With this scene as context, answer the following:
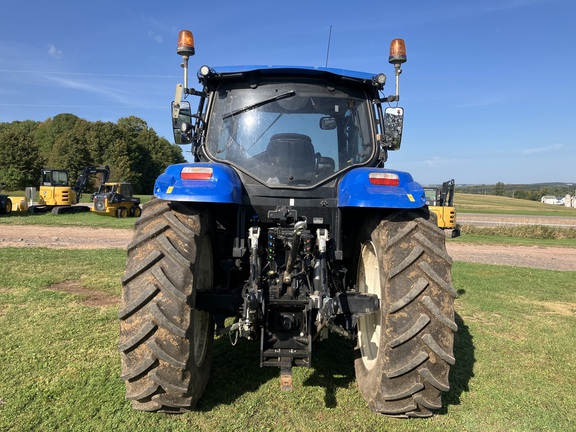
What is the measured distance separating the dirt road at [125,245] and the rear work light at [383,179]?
389 inches

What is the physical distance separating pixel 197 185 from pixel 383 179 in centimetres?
132

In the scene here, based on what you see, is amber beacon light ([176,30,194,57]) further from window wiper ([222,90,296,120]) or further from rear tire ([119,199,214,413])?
rear tire ([119,199,214,413])

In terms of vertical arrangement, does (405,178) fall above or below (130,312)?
above

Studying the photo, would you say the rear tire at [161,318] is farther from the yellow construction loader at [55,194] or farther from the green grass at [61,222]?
the yellow construction loader at [55,194]

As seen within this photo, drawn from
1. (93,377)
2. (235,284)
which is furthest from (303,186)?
(93,377)

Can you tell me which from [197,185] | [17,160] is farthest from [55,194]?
[17,160]

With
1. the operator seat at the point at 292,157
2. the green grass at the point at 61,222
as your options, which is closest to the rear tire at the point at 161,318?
the operator seat at the point at 292,157

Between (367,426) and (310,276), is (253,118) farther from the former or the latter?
(367,426)

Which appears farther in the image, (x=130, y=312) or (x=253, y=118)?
(x=253, y=118)

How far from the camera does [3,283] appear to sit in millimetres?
7090

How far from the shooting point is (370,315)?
3607mm

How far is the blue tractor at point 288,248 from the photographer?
2912mm

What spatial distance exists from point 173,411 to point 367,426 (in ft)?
4.44

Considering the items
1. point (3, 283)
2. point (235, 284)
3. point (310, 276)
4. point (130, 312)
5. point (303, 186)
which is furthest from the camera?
point (3, 283)
